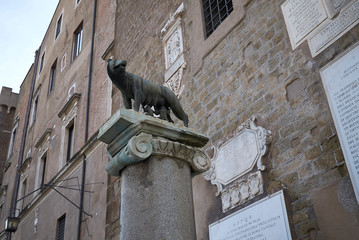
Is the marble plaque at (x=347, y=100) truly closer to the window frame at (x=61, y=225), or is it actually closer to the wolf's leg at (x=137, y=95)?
the wolf's leg at (x=137, y=95)

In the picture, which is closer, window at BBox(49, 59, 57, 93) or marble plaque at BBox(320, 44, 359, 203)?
marble plaque at BBox(320, 44, 359, 203)

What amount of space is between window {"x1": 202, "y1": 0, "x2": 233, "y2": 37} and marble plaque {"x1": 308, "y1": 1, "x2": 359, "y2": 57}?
2.38m

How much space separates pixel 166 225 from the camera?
3.10m

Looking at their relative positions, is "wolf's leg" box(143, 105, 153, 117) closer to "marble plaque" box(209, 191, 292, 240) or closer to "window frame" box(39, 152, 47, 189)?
"marble plaque" box(209, 191, 292, 240)

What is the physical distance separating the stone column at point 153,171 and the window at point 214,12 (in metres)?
4.20

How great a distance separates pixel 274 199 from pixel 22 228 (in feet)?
38.2

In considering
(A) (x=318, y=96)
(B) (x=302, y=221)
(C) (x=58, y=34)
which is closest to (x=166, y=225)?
(B) (x=302, y=221)

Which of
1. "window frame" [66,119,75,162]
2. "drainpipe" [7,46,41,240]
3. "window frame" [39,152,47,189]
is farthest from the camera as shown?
"drainpipe" [7,46,41,240]

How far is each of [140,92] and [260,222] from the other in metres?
2.32

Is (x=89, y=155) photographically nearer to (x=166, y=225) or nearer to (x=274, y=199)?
(x=274, y=199)

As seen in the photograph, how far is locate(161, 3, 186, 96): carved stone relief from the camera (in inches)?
317

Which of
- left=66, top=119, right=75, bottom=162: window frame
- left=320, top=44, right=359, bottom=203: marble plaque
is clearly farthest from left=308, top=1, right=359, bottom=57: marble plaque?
left=66, top=119, right=75, bottom=162: window frame

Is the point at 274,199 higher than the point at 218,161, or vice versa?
the point at 218,161

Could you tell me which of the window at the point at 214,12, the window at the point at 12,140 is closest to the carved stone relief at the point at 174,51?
the window at the point at 214,12
